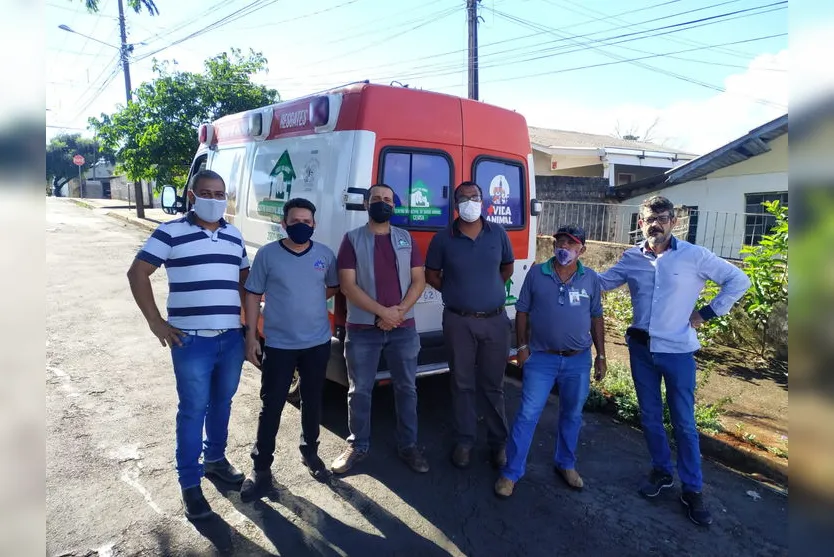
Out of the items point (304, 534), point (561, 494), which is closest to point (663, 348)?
point (561, 494)

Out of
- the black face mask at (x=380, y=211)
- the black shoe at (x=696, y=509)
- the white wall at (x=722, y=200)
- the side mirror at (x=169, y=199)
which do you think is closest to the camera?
the black shoe at (x=696, y=509)

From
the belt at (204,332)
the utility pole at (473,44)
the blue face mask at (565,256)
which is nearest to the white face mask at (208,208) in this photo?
the belt at (204,332)

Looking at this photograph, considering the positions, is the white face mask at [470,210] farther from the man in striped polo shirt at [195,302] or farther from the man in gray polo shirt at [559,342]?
the man in striped polo shirt at [195,302]

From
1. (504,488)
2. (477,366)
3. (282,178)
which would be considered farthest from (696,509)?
(282,178)

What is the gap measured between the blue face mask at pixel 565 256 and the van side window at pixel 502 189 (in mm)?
1118

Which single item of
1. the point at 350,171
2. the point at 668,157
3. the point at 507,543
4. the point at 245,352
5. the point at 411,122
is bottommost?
the point at 507,543

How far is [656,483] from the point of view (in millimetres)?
3543

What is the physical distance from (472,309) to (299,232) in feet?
4.23

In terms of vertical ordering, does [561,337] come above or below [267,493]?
above

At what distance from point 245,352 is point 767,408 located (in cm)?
456

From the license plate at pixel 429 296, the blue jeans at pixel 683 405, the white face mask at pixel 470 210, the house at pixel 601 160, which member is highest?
the house at pixel 601 160

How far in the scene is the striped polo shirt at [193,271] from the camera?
9.99 ft

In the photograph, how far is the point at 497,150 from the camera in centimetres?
455

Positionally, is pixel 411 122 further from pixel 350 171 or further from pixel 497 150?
pixel 497 150
